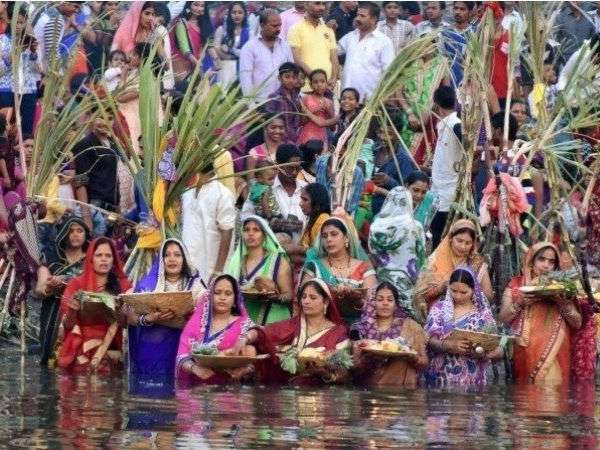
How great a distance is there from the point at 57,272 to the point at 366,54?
195 inches

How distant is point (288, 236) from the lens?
16.0m

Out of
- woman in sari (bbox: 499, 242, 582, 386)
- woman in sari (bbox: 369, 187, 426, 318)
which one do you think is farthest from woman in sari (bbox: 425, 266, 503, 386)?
woman in sari (bbox: 369, 187, 426, 318)

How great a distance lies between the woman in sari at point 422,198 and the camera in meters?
16.3

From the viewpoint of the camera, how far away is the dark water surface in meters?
11.4

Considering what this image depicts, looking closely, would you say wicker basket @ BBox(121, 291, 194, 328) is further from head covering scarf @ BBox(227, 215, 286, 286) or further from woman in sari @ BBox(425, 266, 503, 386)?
woman in sari @ BBox(425, 266, 503, 386)

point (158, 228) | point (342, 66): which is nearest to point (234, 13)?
point (342, 66)

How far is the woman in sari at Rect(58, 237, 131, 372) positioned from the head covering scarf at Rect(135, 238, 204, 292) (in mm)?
271

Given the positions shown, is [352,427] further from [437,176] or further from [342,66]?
[342,66]

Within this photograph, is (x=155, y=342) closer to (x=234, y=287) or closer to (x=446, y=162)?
(x=234, y=287)

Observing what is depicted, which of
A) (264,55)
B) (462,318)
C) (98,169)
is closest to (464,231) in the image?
(462,318)

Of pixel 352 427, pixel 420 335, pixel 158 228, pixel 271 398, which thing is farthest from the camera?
pixel 158 228

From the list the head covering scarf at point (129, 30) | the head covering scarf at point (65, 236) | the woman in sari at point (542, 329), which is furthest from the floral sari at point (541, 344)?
the head covering scarf at point (129, 30)

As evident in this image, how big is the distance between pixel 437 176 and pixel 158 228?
2.78 metres

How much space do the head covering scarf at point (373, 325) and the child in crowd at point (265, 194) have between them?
5.93ft
